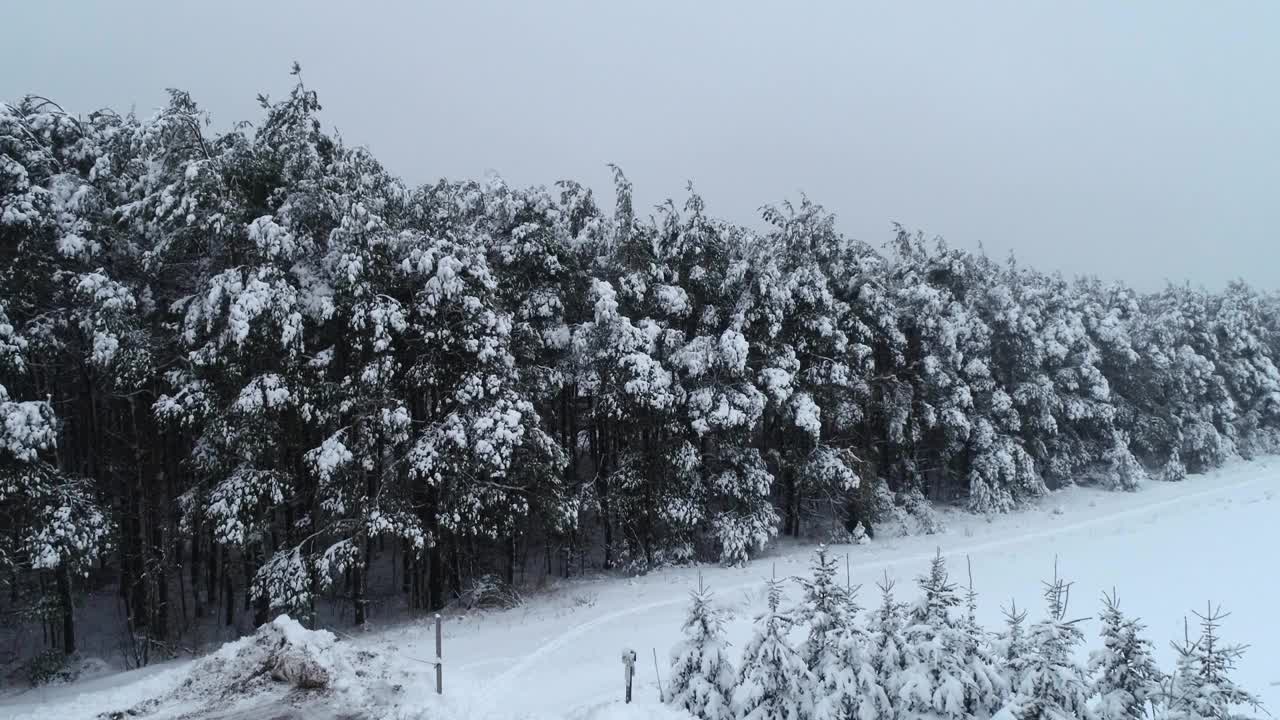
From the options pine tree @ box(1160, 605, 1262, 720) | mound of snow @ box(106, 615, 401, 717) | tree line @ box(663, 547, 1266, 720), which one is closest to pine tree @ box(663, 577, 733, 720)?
tree line @ box(663, 547, 1266, 720)

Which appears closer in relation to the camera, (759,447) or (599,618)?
(599,618)

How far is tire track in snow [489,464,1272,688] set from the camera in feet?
36.7

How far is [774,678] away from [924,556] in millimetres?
13321

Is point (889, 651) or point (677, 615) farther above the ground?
point (889, 651)

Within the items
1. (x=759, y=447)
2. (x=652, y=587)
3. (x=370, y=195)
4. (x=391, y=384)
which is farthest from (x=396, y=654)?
(x=759, y=447)

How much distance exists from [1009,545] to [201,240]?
2231cm

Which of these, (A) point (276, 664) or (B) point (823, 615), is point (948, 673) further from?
(A) point (276, 664)

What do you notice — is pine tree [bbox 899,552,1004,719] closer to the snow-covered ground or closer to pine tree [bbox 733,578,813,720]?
pine tree [bbox 733,578,813,720]

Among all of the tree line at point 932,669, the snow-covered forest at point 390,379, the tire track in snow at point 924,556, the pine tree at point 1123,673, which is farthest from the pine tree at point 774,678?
the snow-covered forest at point 390,379

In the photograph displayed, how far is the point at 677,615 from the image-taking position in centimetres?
1381

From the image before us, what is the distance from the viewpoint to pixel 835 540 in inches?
818

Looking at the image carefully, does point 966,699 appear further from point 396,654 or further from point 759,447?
point 759,447

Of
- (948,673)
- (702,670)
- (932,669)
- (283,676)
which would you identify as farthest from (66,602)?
(948,673)

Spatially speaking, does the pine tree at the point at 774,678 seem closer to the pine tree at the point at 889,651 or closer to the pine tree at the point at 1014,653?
the pine tree at the point at 889,651
